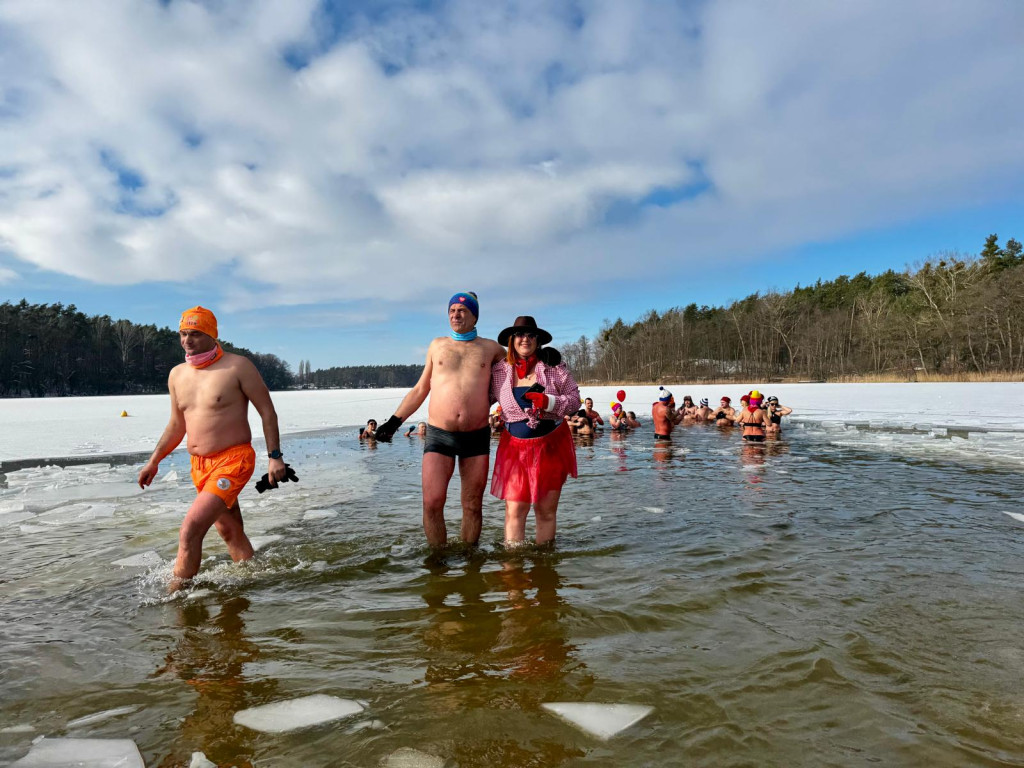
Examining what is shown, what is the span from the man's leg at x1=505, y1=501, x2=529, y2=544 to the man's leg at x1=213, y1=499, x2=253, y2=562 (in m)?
1.87

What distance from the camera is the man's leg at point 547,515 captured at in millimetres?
4285

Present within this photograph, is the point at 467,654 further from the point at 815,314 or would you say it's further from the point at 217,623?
the point at 815,314

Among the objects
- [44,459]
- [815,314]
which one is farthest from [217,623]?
[815,314]

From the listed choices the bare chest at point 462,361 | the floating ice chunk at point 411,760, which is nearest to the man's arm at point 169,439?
the bare chest at point 462,361

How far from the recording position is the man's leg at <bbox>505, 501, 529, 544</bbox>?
14.1ft

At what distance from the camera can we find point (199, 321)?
148 inches

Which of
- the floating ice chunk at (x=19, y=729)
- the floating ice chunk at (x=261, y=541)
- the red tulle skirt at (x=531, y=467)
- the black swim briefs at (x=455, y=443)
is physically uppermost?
the black swim briefs at (x=455, y=443)

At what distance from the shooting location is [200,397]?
3.77m

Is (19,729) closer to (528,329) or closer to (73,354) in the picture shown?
(528,329)

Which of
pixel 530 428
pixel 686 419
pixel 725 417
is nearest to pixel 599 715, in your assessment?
pixel 530 428

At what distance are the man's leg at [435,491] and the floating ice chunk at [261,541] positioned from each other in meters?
1.55

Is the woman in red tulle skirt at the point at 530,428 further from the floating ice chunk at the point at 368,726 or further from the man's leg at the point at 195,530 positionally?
the floating ice chunk at the point at 368,726

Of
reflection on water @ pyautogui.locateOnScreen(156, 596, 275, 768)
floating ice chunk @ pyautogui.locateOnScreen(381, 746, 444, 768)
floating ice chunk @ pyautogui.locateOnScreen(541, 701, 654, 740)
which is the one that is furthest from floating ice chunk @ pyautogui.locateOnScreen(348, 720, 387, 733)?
floating ice chunk @ pyautogui.locateOnScreen(541, 701, 654, 740)

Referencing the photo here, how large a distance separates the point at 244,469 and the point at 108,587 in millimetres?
1247
